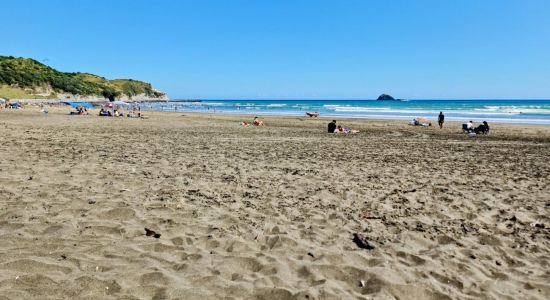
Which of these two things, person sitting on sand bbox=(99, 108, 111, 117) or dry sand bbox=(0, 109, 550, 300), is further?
person sitting on sand bbox=(99, 108, 111, 117)

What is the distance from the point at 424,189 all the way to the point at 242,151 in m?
6.87

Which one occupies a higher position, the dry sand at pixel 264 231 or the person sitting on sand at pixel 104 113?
the person sitting on sand at pixel 104 113

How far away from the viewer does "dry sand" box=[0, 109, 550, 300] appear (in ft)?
12.9

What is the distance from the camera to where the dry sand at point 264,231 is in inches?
155

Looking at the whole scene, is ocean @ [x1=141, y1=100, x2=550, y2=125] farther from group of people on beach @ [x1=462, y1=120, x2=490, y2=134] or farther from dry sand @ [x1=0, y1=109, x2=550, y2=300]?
dry sand @ [x1=0, y1=109, x2=550, y2=300]

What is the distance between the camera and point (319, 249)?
490cm

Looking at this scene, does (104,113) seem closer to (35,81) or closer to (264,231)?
(264,231)

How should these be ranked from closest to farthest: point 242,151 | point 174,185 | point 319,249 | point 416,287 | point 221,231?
point 416,287, point 319,249, point 221,231, point 174,185, point 242,151

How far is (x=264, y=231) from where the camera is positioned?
216 inches

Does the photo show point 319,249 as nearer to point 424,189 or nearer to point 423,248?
point 423,248

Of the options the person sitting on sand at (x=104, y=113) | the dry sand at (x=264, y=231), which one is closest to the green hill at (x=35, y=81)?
the person sitting on sand at (x=104, y=113)

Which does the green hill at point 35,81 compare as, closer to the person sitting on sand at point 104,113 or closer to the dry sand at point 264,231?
the person sitting on sand at point 104,113

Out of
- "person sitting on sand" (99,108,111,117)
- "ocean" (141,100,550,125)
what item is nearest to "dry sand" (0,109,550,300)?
"person sitting on sand" (99,108,111,117)

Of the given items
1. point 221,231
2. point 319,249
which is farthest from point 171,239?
point 319,249
